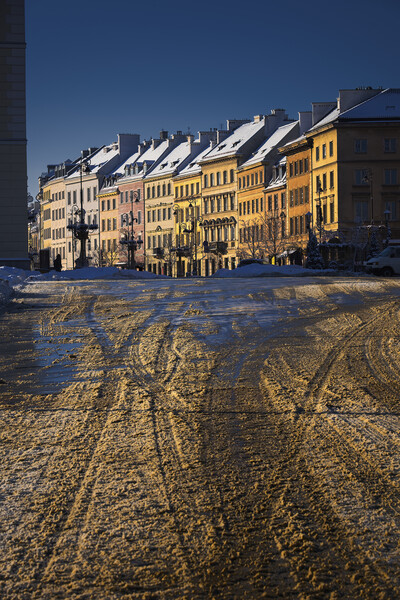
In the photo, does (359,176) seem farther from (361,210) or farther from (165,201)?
(165,201)

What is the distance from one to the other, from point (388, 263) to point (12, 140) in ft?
62.4

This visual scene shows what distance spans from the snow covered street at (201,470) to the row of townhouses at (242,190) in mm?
57537

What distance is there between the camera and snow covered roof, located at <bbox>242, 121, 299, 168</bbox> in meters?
105

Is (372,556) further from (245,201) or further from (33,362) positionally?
(245,201)

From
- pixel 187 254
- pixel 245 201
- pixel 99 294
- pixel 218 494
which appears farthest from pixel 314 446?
pixel 187 254

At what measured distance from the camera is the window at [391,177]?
8575cm

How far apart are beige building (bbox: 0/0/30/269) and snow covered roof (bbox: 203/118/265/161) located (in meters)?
62.6

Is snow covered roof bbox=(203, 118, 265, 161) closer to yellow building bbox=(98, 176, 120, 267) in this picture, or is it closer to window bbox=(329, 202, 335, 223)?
yellow building bbox=(98, 176, 120, 267)

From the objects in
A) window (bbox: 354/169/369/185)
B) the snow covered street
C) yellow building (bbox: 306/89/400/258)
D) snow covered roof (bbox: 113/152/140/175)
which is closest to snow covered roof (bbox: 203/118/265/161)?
snow covered roof (bbox: 113/152/140/175)

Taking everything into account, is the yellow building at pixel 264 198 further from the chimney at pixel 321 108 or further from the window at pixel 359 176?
the window at pixel 359 176

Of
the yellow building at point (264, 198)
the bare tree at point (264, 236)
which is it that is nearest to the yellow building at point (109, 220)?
the yellow building at point (264, 198)

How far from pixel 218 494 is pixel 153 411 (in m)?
3.09

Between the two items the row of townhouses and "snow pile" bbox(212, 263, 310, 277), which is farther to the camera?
the row of townhouses

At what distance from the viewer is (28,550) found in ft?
16.1
